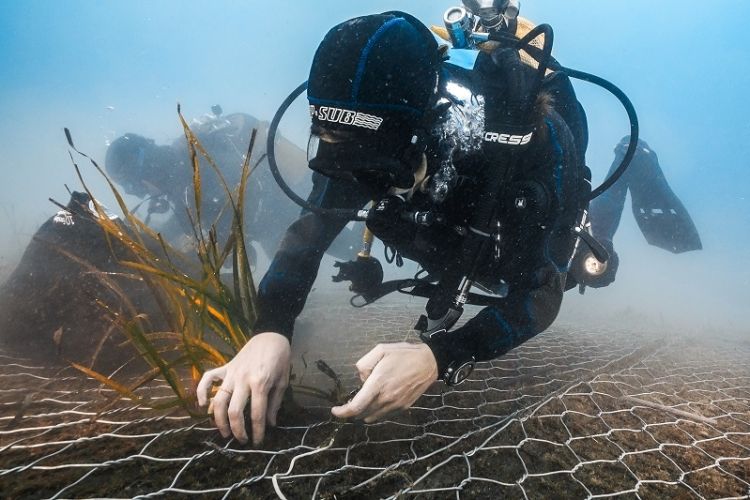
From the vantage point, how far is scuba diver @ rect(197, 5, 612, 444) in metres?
1.68

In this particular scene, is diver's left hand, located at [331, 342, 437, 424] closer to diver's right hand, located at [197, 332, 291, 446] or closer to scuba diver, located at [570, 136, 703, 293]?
diver's right hand, located at [197, 332, 291, 446]

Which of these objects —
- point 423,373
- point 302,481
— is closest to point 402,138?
point 423,373

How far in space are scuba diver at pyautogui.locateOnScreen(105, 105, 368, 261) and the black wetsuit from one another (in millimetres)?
7482

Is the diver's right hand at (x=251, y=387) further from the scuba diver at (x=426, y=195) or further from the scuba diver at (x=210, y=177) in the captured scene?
the scuba diver at (x=210, y=177)

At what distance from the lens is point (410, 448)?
1.66m

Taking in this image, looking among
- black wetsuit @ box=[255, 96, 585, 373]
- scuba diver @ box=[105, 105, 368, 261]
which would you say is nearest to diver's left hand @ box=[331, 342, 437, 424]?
black wetsuit @ box=[255, 96, 585, 373]

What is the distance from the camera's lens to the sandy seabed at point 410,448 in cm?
137

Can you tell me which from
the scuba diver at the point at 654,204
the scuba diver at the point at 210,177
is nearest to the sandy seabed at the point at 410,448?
the scuba diver at the point at 654,204

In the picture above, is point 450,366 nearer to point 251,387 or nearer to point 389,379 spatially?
point 389,379

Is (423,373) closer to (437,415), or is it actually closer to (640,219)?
(437,415)

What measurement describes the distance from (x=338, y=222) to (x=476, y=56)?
4.83 feet

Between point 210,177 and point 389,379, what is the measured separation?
10.6m

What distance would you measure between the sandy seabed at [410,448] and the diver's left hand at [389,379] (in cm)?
23

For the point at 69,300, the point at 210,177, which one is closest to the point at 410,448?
the point at 69,300
